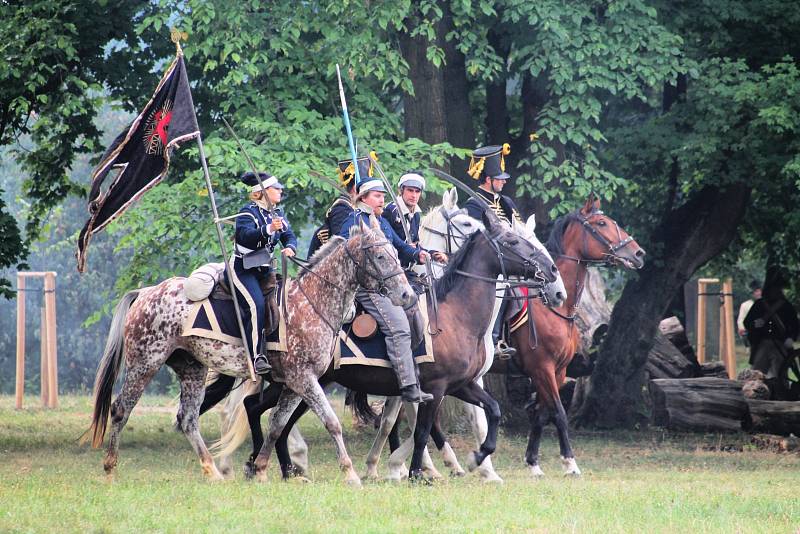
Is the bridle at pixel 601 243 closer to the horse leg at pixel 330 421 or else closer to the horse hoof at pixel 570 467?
the horse hoof at pixel 570 467

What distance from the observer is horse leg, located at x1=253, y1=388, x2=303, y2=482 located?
12.7 m

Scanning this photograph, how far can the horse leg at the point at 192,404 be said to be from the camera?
12531 millimetres

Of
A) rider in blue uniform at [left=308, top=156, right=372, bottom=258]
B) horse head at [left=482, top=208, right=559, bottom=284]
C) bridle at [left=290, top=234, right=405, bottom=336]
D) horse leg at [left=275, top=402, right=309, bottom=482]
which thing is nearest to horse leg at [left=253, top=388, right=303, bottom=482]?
horse leg at [left=275, top=402, right=309, bottom=482]

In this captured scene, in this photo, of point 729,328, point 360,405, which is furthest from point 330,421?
point 729,328

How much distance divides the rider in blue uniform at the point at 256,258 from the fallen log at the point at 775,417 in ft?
35.1


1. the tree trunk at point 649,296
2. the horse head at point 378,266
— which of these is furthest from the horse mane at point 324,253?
the tree trunk at point 649,296

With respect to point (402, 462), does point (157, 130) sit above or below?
above

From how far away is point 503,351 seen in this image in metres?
14.9

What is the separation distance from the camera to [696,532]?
9781mm

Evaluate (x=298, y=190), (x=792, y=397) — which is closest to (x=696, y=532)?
(x=298, y=190)

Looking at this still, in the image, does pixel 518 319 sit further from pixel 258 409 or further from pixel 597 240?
pixel 258 409

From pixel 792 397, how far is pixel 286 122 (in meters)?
10.5

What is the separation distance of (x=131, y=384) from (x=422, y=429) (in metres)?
2.90

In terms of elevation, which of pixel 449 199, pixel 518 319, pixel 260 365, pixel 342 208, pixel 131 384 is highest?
pixel 449 199
